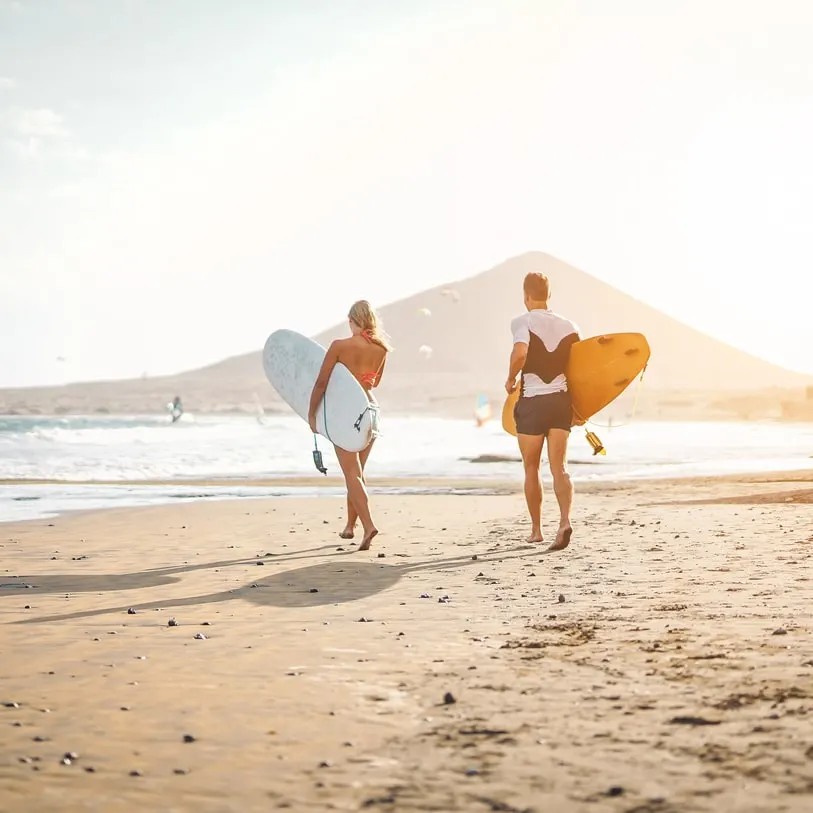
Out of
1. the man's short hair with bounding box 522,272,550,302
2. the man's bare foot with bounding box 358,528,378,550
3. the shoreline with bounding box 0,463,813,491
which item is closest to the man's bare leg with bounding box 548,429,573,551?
the man's short hair with bounding box 522,272,550,302

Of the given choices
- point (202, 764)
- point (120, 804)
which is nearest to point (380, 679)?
point (202, 764)

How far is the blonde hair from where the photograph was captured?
327 inches

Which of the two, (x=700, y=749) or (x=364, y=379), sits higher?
(x=364, y=379)

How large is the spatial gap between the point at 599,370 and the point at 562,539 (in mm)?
1371

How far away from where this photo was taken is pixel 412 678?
427cm

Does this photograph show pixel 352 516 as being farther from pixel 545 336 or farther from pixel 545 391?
pixel 545 336

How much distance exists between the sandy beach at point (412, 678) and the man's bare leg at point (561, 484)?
6.1 inches

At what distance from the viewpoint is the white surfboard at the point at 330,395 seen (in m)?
8.30

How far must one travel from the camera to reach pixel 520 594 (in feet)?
20.2

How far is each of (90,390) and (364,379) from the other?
146 m

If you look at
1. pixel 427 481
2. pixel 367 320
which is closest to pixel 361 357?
pixel 367 320

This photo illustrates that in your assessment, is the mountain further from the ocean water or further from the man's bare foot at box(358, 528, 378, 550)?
the man's bare foot at box(358, 528, 378, 550)

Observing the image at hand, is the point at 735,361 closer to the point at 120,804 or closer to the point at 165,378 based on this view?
the point at 165,378

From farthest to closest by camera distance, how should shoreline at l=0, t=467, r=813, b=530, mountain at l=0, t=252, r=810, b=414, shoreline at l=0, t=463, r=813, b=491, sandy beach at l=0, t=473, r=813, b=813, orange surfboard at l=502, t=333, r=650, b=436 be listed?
mountain at l=0, t=252, r=810, b=414, shoreline at l=0, t=463, r=813, b=491, shoreline at l=0, t=467, r=813, b=530, orange surfboard at l=502, t=333, r=650, b=436, sandy beach at l=0, t=473, r=813, b=813
